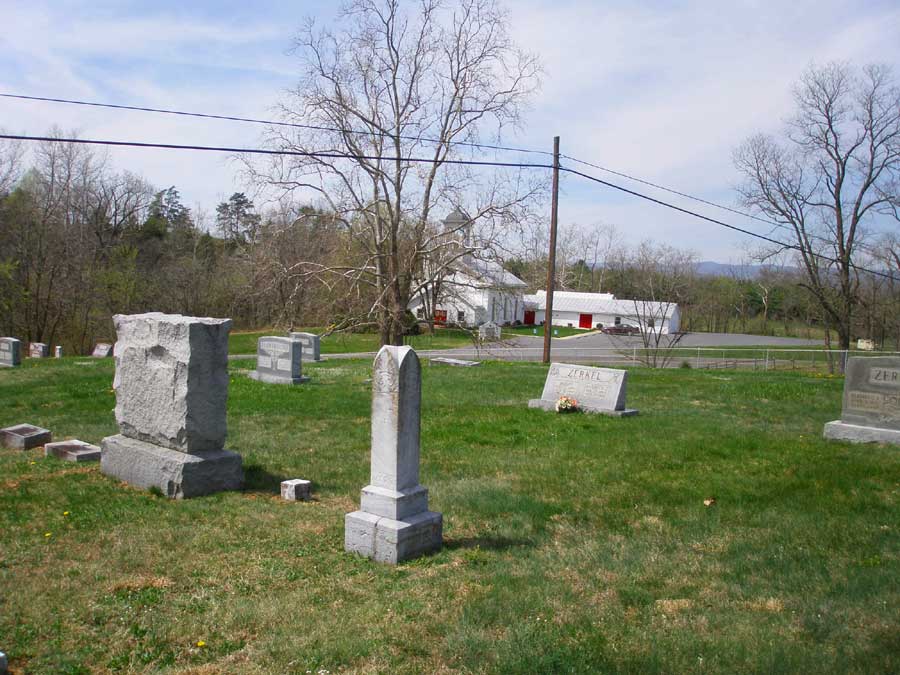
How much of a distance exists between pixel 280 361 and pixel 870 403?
492 inches

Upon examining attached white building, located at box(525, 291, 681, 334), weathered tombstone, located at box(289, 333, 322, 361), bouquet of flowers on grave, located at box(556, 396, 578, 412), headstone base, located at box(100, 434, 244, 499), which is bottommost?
headstone base, located at box(100, 434, 244, 499)

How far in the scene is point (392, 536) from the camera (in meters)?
5.59

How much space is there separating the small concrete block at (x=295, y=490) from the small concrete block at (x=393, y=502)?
66.4 inches

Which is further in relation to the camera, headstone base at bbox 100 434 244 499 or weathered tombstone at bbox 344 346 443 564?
headstone base at bbox 100 434 244 499

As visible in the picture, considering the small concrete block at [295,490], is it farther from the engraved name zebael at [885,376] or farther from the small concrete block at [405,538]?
the engraved name zebael at [885,376]

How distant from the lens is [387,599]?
4875 mm

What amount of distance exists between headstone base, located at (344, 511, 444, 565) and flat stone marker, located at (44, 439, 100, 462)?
458cm

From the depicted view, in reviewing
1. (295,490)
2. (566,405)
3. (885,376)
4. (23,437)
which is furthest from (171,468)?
(885,376)

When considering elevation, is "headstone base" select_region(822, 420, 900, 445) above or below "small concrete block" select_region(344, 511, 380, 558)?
above

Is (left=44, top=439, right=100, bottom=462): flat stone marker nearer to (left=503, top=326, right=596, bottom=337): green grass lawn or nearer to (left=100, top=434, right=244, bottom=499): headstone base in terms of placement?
(left=100, top=434, right=244, bottom=499): headstone base

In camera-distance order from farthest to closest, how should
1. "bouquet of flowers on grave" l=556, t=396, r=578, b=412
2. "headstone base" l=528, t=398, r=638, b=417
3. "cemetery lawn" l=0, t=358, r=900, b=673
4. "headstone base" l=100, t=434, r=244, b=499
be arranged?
"bouquet of flowers on grave" l=556, t=396, r=578, b=412 < "headstone base" l=528, t=398, r=638, b=417 < "headstone base" l=100, t=434, r=244, b=499 < "cemetery lawn" l=0, t=358, r=900, b=673

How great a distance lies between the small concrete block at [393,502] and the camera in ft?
18.8

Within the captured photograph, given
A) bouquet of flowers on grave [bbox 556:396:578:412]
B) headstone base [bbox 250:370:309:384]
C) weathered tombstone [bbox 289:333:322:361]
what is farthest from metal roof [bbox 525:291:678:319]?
bouquet of flowers on grave [bbox 556:396:578:412]

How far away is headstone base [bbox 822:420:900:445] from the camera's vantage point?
10445 millimetres
